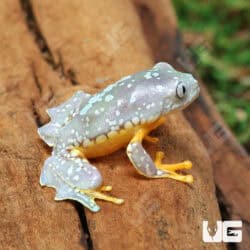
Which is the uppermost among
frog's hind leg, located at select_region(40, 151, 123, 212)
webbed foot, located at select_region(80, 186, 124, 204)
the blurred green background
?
frog's hind leg, located at select_region(40, 151, 123, 212)

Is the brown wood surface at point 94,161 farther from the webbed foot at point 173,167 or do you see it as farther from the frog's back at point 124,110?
the frog's back at point 124,110

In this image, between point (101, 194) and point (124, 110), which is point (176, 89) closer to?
point (124, 110)

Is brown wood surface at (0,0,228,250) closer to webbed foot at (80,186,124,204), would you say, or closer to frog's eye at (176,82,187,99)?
webbed foot at (80,186,124,204)

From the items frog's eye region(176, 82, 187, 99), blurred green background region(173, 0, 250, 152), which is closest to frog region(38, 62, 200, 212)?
frog's eye region(176, 82, 187, 99)

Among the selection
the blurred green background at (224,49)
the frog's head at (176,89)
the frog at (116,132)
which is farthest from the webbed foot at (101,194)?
the blurred green background at (224,49)

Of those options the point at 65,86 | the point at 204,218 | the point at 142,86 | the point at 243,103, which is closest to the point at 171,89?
the point at 142,86

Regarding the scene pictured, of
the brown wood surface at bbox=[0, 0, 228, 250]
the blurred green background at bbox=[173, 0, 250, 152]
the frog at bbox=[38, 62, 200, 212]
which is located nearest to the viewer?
the brown wood surface at bbox=[0, 0, 228, 250]

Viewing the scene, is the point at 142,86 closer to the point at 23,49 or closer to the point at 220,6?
the point at 23,49
